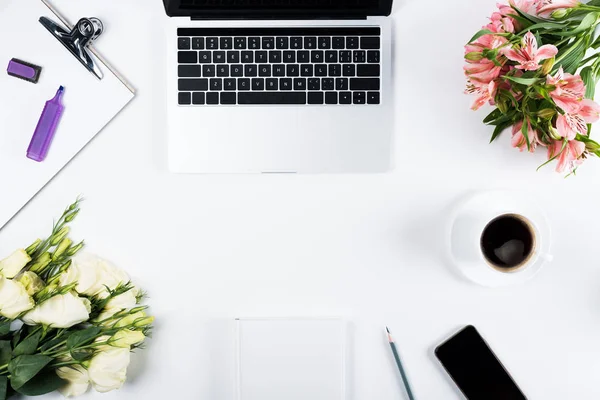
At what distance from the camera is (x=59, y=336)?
727mm

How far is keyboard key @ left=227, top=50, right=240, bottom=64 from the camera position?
750 mm

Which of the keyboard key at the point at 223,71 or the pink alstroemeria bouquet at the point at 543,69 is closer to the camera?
the pink alstroemeria bouquet at the point at 543,69

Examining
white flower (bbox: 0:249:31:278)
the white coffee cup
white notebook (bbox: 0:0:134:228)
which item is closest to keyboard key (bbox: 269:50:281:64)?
white notebook (bbox: 0:0:134:228)

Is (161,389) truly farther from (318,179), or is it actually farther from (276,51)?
(276,51)

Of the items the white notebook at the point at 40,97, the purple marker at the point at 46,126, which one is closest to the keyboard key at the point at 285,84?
the white notebook at the point at 40,97

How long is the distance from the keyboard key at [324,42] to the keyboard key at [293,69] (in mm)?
46

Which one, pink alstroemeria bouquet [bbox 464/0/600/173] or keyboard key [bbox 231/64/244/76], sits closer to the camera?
pink alstroemeria bouquet [bbox 464/0/600/173]

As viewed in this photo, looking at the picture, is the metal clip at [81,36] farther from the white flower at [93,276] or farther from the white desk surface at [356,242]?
the white flower at [93,276]

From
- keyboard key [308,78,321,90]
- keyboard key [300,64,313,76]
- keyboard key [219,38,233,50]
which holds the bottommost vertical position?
keyboard key [308,78,321,90]

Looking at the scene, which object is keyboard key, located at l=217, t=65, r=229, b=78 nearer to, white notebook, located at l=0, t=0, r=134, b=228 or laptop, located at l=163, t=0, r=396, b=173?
laptop, located at l=163, t=0, r=396, b=173

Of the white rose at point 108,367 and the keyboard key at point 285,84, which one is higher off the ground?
the keyboard key at point 285,84

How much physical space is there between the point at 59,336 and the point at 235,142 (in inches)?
14.7

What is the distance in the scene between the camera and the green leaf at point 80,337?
70 centimetres

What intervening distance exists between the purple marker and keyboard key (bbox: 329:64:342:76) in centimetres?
40
